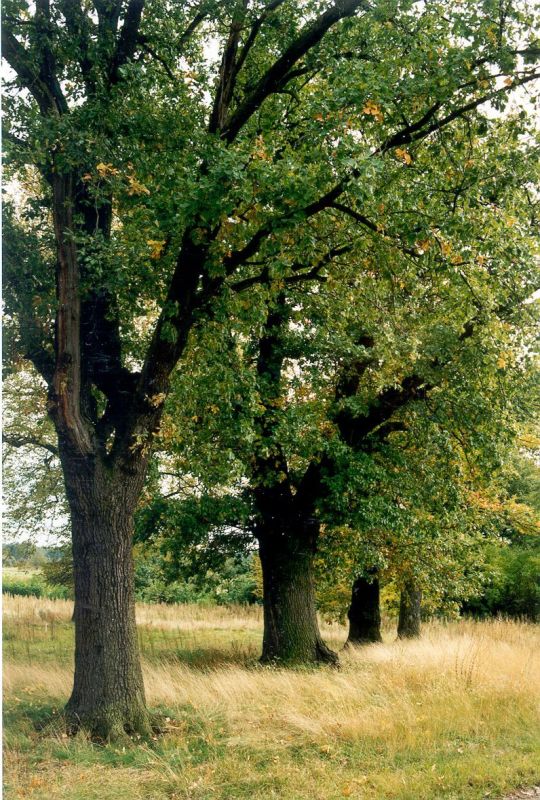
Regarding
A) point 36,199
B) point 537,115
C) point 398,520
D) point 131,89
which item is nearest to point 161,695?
point 398,520

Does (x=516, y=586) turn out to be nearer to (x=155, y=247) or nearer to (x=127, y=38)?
(x=155, y=247)

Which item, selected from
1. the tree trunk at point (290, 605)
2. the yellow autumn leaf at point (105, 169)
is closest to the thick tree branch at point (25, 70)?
the yellow autumn leaf at point (105, 169)

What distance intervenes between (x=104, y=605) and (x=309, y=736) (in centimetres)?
281

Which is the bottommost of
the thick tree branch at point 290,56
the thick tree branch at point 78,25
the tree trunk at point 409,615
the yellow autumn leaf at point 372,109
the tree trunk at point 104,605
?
the tree trunk at point 409,615

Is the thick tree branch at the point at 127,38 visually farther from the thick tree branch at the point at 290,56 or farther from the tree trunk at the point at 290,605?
the tree trunk at the point at 290,605

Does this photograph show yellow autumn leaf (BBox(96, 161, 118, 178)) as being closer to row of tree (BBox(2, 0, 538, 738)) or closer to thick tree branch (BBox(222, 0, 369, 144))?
row of tree (BBox(2, 0, 538, 738))

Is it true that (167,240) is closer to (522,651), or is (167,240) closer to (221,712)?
(221,712)

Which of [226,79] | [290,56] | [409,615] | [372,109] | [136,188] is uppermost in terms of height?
[226,79]

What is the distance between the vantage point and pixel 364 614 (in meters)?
18.3

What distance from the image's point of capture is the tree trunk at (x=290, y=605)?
14.1m

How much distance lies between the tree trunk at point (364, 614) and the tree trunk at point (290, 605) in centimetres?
382

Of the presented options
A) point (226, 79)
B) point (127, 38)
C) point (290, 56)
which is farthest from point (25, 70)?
point (290, 56)

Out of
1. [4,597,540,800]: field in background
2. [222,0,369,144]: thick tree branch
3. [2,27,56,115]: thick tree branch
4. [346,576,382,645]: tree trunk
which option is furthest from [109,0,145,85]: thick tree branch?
[346,576,382,645]: tree trunk

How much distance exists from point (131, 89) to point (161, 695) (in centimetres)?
825
